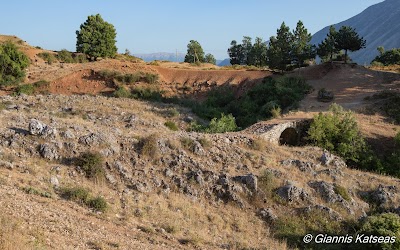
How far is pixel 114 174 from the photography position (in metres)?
14.3

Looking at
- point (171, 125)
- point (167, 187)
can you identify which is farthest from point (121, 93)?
point (167, 187)

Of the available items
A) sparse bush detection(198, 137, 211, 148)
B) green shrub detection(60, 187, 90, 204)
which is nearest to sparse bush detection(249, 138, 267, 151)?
sparse bush detection(198, 137, 211, 148)

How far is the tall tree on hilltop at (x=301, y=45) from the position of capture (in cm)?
4047

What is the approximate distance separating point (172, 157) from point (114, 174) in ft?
9.01

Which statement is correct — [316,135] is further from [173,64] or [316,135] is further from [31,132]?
[173,64]

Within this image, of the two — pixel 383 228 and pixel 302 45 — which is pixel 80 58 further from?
pixel 383 228

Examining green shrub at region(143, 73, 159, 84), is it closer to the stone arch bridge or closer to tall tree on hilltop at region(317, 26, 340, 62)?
tall tree on hilltop at region(317, 26, 340, 62)

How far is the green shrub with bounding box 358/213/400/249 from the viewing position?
1104 centimetres

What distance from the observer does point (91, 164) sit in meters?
14.1

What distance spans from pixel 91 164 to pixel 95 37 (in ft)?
123

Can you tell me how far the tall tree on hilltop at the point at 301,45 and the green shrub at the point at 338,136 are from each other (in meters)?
20.5

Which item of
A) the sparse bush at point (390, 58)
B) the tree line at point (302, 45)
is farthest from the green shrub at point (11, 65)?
the sparse bush at point (390, 58)

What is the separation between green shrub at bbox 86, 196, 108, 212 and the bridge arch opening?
14.5 metres

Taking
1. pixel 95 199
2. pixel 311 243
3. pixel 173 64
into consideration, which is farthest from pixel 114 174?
pixel 173 64
